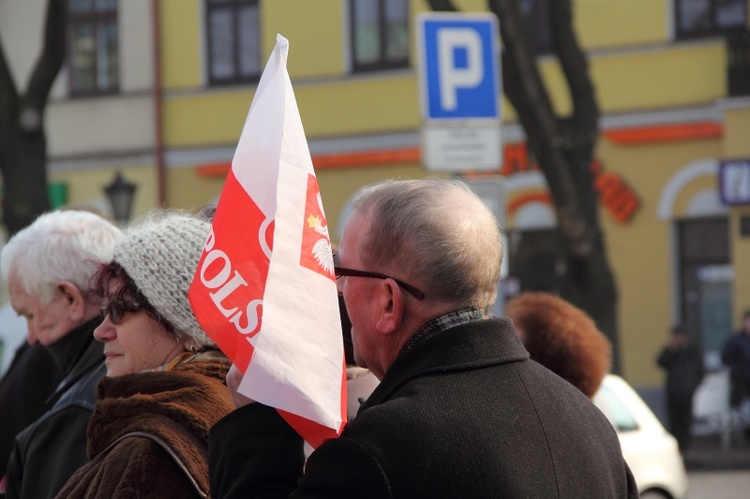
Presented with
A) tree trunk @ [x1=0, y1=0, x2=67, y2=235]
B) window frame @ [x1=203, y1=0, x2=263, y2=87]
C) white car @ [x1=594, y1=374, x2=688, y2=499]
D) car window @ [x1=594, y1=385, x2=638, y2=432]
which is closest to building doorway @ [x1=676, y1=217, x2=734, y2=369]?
window frame @ [x1=203, y1=0, x2=263, y2=87]

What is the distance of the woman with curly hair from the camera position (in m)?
4.90

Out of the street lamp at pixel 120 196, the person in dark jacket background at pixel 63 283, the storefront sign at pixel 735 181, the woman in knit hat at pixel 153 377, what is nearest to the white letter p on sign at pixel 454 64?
the person in dark jacket background at pixel 63 283

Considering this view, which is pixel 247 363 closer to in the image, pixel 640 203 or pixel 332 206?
pixel 640 203

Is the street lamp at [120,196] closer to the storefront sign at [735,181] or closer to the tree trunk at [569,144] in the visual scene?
the tree trunk at [569,144]

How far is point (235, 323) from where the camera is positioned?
2.38 m

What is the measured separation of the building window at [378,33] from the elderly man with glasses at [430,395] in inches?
753

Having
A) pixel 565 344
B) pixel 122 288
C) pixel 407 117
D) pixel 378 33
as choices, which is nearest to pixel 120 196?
pixel 407 117

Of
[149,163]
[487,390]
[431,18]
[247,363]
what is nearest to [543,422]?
[487,390]

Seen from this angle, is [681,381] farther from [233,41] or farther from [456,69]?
[233,41]

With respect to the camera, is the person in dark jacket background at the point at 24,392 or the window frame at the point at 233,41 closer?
the person in dark jacket background at the point at 24,392

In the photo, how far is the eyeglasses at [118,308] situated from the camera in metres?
3.11

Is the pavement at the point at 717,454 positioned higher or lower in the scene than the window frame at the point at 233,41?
lower

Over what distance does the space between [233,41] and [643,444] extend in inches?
636

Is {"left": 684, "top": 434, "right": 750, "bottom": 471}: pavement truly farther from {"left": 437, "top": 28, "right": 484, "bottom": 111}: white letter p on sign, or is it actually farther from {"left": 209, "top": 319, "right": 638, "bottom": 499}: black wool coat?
{"left": 209, "top": 319, "right": 638, "bottom": 499}: black wool coat
